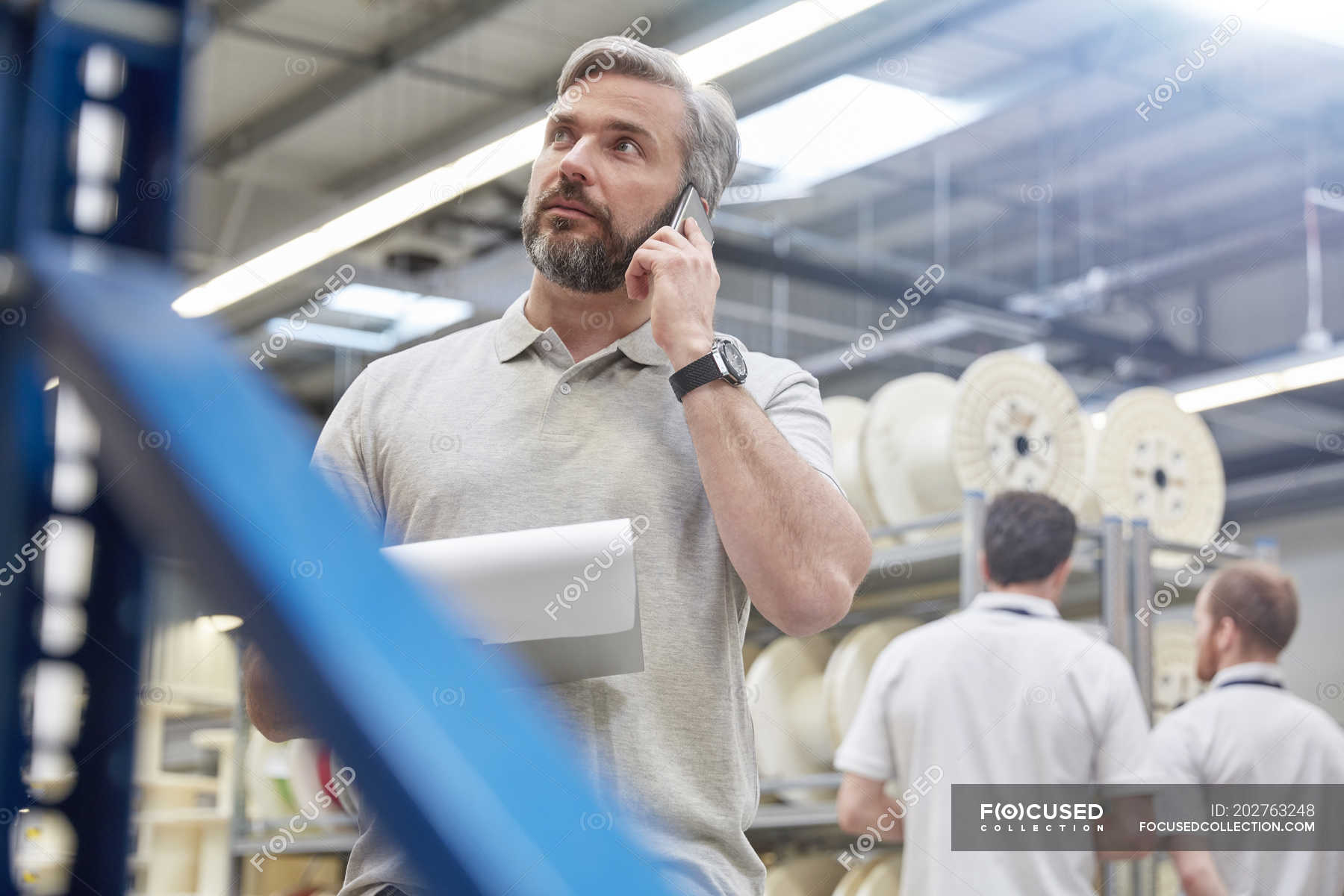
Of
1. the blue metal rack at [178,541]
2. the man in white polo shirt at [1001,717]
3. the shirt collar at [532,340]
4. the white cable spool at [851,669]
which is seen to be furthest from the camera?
the white cable spool at [851,669]

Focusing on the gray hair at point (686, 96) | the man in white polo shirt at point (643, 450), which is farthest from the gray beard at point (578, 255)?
the gray hair at point (686, 96)

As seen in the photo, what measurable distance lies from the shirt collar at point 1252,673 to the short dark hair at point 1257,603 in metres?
0.06

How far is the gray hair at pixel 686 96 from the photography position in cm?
173

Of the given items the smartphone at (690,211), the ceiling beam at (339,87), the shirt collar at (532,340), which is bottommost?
the shirt collar at (532,340)

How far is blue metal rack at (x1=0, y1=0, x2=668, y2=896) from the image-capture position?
37 centimetres

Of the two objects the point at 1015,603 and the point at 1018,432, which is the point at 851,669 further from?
the point at 1018,432

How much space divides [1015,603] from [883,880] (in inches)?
37.7

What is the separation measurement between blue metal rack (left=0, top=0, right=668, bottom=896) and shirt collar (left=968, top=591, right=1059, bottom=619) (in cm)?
326

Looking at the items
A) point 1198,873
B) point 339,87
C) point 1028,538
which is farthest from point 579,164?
point 339,87

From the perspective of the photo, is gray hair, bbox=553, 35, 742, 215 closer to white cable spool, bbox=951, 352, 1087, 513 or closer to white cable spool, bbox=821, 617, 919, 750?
white cable spool, bbox=951, 352, 1087, 513

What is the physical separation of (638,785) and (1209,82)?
25.0 feet

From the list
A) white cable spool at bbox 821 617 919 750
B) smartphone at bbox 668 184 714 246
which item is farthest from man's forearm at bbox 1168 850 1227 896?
smartphone at bbox 668 184 714 246

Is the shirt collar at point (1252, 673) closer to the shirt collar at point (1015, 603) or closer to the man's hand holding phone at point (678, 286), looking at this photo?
the shirt collar at point (1015, 603)

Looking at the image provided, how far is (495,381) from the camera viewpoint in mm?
1589
